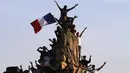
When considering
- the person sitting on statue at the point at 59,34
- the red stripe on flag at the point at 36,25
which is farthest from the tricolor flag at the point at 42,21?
the person sitting on statue at the point at 59,34

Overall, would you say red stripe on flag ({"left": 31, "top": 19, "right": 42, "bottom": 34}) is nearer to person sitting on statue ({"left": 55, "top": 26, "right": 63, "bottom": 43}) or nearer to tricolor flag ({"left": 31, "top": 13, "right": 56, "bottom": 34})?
tricolor flag ({"left": 31, "top": 13, "right": 56, "bottom": 34})

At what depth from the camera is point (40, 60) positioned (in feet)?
194

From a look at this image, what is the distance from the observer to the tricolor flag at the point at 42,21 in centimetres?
5884

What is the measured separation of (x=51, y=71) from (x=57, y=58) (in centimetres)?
320

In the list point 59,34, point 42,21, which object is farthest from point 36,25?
point 59,34

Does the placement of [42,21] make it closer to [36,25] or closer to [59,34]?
[36,25]

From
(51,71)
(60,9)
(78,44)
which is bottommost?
(51,71)

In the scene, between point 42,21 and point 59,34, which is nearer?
point 42,21

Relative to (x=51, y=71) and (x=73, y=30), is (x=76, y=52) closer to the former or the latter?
(x=73, y=30)

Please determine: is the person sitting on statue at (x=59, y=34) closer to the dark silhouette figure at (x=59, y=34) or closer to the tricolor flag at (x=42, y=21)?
the dark silhouette figure at (x=59, y=34)

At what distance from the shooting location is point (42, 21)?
59406mm

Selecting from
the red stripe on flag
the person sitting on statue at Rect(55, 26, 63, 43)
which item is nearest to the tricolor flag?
the red stripe on flag

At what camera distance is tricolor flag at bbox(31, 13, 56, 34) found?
58.8 metres

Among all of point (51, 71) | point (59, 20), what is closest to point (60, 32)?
point (59, 20)
